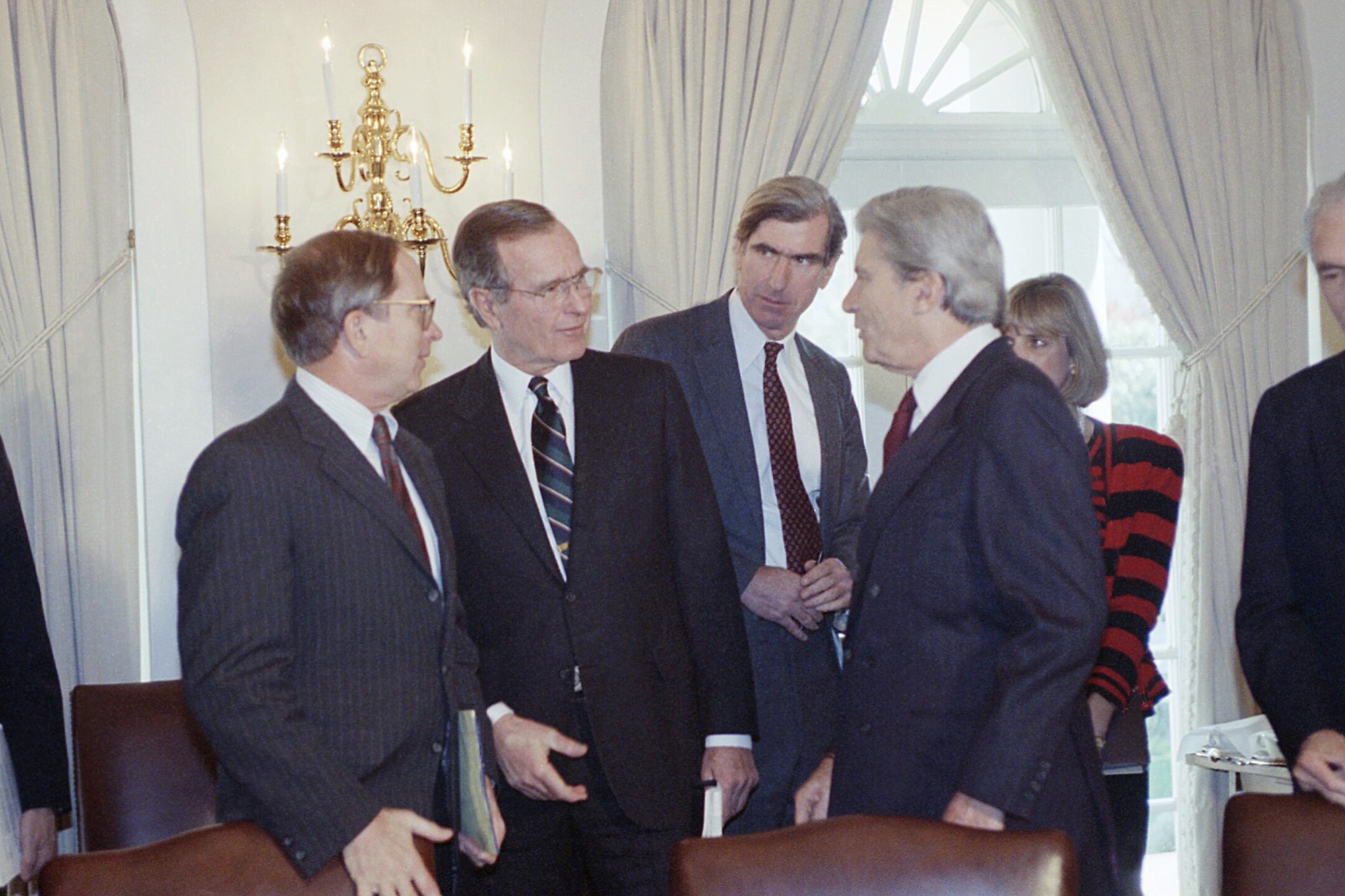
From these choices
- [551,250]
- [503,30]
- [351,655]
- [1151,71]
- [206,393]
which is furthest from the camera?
[1151,71]

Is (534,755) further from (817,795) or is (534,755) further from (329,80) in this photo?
(329,80)

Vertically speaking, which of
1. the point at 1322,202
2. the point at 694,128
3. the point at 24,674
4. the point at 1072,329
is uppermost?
the point at 694,128

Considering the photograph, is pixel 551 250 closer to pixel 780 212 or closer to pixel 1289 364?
pixel 780 212

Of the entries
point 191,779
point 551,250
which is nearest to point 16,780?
point 191,779

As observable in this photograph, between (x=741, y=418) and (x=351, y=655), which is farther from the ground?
(x=741, y=418)

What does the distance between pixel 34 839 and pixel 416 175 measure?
5.97ft

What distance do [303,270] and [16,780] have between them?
4.06 ft

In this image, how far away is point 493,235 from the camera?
98.1 inches

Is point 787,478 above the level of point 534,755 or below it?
above

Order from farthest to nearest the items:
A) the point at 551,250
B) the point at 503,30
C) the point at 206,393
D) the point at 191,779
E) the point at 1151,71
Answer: the point at 1151,71, the point at 503,30, the point at 206,393, the point at 191,779, the point at 551,250

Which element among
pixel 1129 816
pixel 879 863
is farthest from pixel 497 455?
pixel 1129 816

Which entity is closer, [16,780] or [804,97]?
[16,780]

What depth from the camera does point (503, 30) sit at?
3893 millimetres

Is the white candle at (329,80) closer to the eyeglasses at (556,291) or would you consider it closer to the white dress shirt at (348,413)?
the eyeglasses at (556,291)
